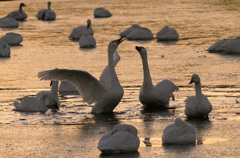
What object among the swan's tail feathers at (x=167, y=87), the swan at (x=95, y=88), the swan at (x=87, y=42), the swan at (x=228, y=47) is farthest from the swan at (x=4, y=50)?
the swan's tail feathers at (x=167, y=87)

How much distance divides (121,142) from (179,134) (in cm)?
111

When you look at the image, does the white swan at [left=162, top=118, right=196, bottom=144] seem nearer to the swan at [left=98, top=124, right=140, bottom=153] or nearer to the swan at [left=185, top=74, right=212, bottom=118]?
the swan at [left=98, top=124, right=140, bottom=153]

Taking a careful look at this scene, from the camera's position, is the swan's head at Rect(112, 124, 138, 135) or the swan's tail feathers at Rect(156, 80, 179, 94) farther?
the swan's tail feathers at Rect(156, 80, 179, 94)

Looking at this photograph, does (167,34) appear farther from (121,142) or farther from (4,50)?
(121,142)

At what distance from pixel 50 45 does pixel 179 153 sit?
1668 cm

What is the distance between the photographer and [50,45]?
26203mm

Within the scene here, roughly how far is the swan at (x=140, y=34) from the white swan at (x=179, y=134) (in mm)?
16904

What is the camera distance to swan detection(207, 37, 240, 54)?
2261 centimetres

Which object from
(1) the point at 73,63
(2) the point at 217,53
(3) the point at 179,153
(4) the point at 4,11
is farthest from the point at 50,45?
(4) the point at 4,11

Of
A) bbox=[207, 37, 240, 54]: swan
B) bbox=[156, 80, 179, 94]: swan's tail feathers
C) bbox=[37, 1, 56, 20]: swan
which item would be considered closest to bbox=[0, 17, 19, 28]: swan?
bbox=[37, 1, 56, 20]: swan

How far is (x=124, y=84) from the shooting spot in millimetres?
16719

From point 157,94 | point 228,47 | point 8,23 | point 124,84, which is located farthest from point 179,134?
point 8,23

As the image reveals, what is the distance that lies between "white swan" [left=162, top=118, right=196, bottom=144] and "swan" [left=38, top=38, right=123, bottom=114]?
291 cm

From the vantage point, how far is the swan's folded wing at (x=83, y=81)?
1355cm
